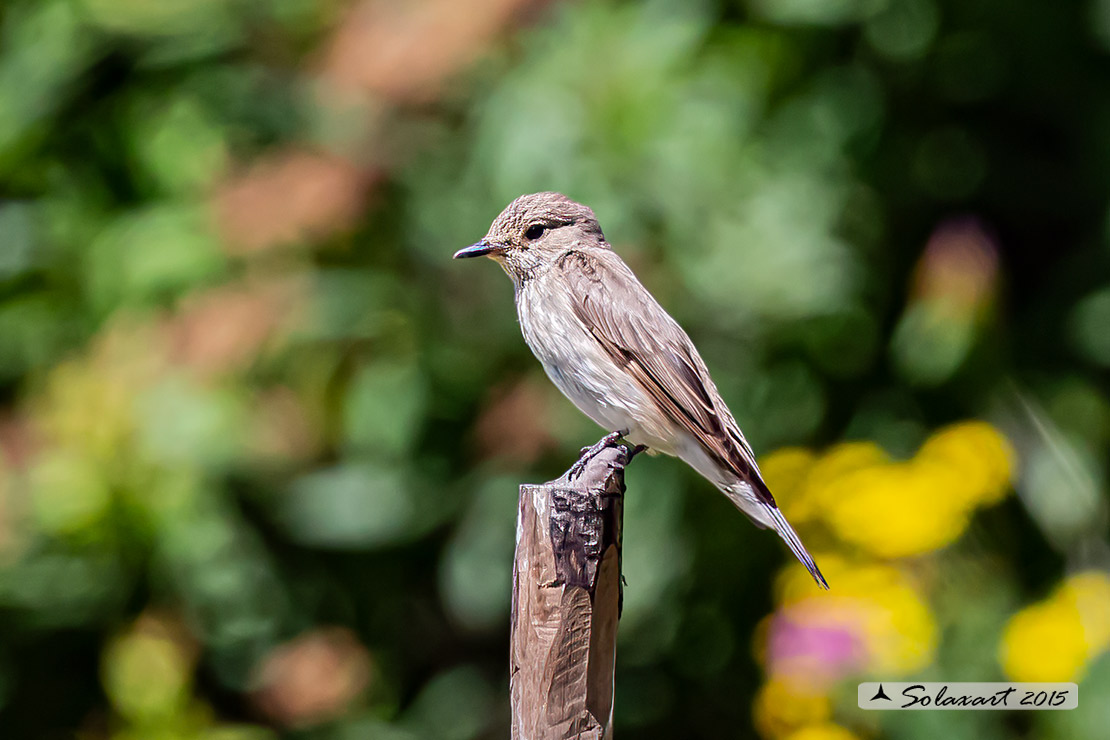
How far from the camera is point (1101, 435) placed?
417 centimetres

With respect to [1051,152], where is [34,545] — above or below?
Result: below

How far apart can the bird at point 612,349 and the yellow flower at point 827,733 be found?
0.88m

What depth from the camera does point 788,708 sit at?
3.54 metres

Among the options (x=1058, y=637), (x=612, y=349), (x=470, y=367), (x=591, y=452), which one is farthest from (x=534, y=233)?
(x=1058, y=637)

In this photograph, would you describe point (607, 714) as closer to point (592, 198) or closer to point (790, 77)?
point (592, 198)

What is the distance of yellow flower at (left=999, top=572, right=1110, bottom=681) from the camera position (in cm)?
343

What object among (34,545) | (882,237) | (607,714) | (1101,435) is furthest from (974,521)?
(34,545)

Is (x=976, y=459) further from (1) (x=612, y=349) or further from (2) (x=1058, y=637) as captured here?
(1) (x=612, y=349)

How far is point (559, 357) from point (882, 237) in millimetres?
1857

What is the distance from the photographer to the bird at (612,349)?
2.83m

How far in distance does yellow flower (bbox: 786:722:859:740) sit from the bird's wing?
1.07 meters

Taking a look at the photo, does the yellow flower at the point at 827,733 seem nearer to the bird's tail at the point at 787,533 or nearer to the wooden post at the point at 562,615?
the bird's tail at the point at 787,533

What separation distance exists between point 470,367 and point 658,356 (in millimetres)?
1121

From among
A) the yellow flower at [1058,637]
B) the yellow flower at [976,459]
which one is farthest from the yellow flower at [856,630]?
the yellow flower at [976,459]
